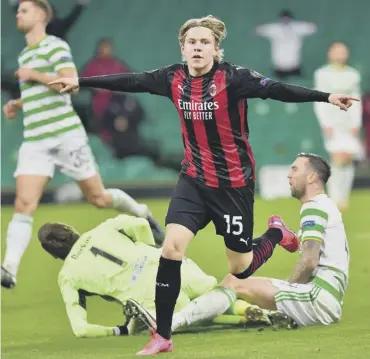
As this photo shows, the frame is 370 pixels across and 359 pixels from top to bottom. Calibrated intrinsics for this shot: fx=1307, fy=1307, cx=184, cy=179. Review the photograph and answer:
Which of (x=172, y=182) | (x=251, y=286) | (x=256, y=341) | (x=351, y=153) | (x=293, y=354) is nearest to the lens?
(x=293, y=354)

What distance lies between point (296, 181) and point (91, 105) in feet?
34.9

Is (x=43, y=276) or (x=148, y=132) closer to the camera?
(x=43, y=276)

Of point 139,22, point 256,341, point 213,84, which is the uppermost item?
point 139,22

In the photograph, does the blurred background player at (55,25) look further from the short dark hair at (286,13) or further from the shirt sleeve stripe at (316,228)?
the shirt sleeve stripe at (316,228)

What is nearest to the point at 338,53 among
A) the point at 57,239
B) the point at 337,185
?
the point at 337,185

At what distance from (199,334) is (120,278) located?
0.60 metres

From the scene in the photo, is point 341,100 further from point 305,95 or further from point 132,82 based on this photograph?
point 132,82

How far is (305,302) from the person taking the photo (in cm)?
755

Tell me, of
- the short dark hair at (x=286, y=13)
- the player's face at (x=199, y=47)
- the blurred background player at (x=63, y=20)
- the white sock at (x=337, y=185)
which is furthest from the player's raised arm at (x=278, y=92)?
the short dark hair at (x=286, y=13)

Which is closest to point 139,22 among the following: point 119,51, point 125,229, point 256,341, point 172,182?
point 119,51

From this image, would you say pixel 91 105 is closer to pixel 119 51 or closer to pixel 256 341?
pixel 119 51

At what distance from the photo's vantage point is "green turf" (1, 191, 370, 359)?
22.2ft

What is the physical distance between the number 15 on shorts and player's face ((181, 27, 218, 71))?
0.81m

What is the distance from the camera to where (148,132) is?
61.2ft
